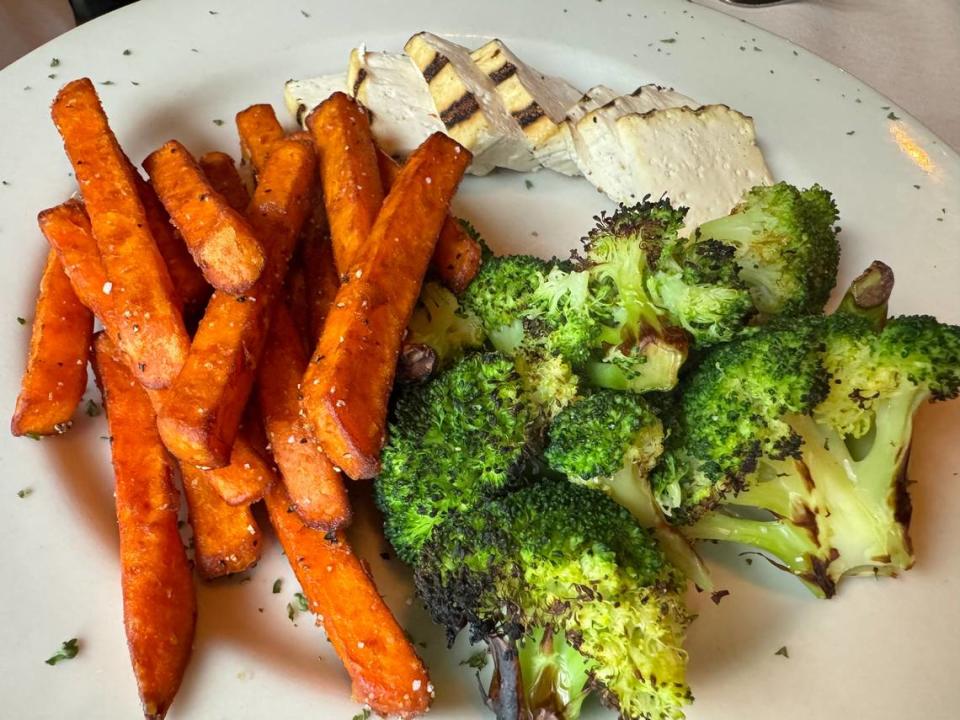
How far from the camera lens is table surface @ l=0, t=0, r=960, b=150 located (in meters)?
3.46

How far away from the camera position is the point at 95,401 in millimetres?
2070

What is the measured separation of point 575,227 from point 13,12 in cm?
265

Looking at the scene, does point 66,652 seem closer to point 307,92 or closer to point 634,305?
point 634,305

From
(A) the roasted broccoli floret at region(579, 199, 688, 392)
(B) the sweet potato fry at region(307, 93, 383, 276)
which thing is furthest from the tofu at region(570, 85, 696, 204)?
(B) the sweet potato fry at region(307, 93, 383, 276)

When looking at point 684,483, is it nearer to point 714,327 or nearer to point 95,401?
point 714,327

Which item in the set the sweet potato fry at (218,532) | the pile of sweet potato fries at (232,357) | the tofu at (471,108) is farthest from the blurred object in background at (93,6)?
the sweet potato fry at (218,532)

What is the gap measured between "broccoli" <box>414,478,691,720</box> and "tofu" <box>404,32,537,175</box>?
1.29 m

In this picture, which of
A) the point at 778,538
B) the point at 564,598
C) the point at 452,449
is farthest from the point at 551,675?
the point at 778,538

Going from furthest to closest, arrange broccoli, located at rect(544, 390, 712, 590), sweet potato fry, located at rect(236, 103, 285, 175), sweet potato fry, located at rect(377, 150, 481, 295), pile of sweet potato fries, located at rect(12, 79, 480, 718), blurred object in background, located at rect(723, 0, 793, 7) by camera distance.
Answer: blurred object in background, located at rect(723, 0, 793, 7), sweet potato fry, located at rect(236, 103, 285, 175), sweet potato fry, located at rect(377, 150, 481, 295), broccoli, located at rect(544, 390, 712, 590), pile of sweet potato fries, located at rect(12, 79, 480, 718)

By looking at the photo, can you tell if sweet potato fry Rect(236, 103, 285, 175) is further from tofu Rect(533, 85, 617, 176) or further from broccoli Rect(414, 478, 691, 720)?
broccoli Rect(414, 478, 691, 720)

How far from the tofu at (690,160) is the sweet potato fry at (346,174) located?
3.01 feet

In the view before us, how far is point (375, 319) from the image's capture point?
1760 mm

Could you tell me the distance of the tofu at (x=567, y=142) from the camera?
105 inches

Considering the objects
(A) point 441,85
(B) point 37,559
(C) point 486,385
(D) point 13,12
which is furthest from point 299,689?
(D) point 13,12
